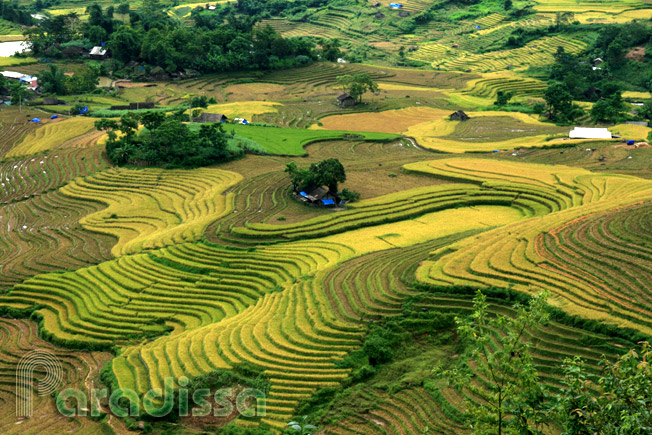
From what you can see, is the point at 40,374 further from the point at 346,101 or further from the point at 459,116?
the point at 346,101

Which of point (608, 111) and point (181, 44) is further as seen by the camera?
point (181, 44)

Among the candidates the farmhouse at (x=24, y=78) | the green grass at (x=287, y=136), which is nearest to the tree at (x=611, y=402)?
the green grass at (x=287, y=136)

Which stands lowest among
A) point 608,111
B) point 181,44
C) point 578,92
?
point 578,92

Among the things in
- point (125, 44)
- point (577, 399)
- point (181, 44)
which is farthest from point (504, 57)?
point (577, 399)

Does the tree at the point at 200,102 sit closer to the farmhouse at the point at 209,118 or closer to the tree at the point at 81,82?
the farmhouse at the point at 209,118

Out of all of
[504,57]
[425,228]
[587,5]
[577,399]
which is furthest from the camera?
[587,5]

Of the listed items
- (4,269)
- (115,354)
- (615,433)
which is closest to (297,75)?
(4,269)

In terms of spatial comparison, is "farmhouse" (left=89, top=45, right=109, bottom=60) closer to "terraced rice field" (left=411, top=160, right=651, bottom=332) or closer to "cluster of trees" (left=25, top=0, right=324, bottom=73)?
"cluster of trees" (left=25, top=0, right=324, bottom=73)
